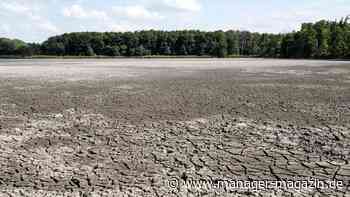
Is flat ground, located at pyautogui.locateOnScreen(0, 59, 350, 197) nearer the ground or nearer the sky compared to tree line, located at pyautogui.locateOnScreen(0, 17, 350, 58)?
nearer the ground

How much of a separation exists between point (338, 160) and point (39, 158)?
5767 millimetres

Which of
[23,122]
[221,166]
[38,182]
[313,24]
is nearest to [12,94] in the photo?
[23,122]

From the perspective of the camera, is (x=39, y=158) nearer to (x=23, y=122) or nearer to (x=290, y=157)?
(x=23, y=122)

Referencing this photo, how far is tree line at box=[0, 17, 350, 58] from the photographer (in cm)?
9406

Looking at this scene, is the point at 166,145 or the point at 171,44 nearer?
the point at 166,145

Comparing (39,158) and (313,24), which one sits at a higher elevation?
(313,24)

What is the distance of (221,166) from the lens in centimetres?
603

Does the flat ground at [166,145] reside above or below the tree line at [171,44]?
below

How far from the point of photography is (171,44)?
399ft

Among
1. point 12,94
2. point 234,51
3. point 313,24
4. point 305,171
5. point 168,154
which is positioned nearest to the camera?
point 305,171

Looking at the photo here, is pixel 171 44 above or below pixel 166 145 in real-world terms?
above

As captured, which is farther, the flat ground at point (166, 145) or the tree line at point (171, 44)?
the tree line at point (171, 44)

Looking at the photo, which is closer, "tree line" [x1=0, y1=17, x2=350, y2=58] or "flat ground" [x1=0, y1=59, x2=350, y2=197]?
"flat ground" [x1=0, y1=59, x2=350, y2=197]

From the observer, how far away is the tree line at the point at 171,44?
94062 millimetres
